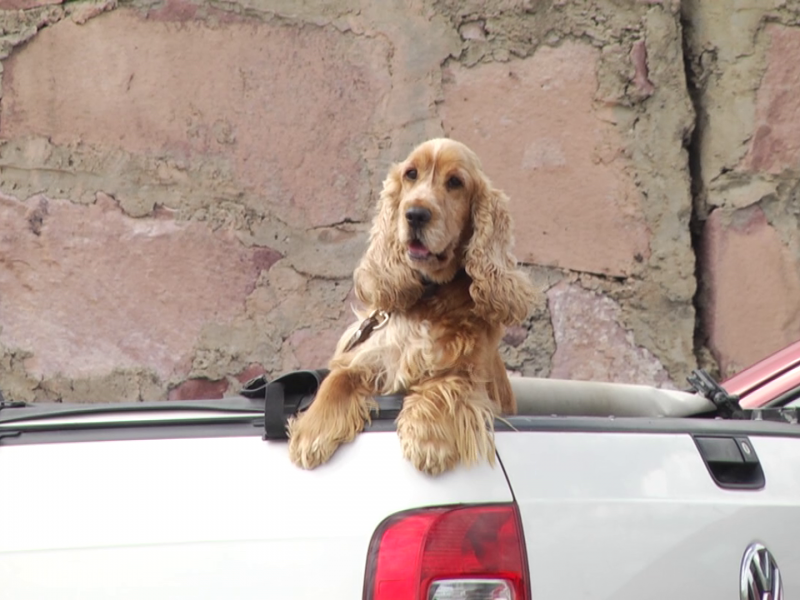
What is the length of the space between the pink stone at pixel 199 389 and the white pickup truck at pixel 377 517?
72.5 inches

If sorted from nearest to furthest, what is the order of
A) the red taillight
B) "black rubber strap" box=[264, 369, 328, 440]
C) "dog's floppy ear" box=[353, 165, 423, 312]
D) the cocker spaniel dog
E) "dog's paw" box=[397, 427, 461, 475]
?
the red taillight → "dog's paw" box=[397, 427, 461, 475] → "black rubber strap" box=[264, 369, 328, 440] → the cocker spaniel dog → "dog's floppy ear" box=[353, 165, 423, 312]

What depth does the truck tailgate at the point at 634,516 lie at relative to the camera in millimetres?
1897

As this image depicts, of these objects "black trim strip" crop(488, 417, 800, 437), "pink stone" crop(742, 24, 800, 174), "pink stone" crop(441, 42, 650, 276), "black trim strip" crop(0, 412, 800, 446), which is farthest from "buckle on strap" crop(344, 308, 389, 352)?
"pink stone" crop(742, 24, 800, 174)

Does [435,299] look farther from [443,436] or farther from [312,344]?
[312,344]

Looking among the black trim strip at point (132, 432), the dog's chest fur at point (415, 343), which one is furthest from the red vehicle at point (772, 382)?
the black trim strip at point (132, 432)

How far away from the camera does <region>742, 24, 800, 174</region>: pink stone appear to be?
4.22 metres

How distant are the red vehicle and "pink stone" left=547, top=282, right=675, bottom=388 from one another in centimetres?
61

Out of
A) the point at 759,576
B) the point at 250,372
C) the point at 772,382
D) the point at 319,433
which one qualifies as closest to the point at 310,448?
the point at 319,433

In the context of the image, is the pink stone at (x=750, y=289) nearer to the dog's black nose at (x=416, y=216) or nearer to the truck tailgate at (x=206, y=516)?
the dog's black nose at (x=416, y=216)

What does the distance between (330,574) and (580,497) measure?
45 cm

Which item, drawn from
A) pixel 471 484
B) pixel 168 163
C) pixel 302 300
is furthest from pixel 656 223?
pixel 471 484

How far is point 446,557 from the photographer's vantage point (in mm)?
1848

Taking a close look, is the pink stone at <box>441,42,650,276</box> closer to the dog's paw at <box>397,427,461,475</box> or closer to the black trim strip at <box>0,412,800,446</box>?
the black trim strip at <box>0,412,800,446</box>

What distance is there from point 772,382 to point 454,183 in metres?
A: 1.29
